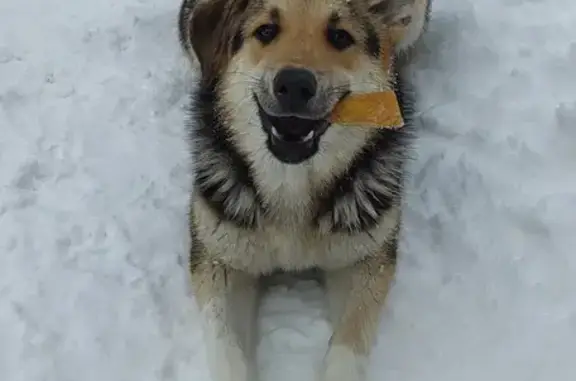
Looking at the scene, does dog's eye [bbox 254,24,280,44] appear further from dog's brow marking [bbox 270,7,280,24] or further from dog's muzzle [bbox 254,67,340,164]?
dog's muzzle [bbox 254,67,340,164]

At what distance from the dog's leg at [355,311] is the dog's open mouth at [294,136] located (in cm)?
66

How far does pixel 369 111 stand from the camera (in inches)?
129

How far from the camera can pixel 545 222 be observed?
3.85m

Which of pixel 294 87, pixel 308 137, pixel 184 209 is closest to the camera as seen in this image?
pixel 294 87

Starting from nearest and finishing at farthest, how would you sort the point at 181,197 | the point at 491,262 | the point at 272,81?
the point at 272,81, the point at 491,262, the point at 181,197

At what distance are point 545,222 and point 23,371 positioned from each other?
2.28m

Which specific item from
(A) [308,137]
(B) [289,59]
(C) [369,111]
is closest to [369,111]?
(C) [369,111]

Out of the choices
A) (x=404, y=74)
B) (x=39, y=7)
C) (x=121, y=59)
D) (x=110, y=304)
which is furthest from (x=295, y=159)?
(x=39, y=7)

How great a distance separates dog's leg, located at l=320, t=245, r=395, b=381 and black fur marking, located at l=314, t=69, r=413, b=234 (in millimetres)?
206

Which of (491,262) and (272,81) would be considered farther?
(491,262)

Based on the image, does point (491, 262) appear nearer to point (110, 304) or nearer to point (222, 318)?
point (222, 318)

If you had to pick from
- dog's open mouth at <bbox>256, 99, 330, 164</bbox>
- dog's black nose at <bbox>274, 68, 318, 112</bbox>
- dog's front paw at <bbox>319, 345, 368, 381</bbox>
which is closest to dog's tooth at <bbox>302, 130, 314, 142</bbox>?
dog's open mouth at <bbox>256, 99, 330, 164</bbox>

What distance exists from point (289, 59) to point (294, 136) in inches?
11.0

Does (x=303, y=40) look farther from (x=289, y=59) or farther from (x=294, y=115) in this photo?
(x=294, y=115)
